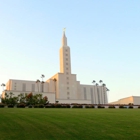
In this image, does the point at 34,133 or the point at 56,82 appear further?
the point at 56,82

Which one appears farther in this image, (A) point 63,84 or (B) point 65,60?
(B) point 65,60

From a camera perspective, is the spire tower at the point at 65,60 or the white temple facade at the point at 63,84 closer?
the white temple facade at the point at 63,84

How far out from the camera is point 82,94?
11900 cm

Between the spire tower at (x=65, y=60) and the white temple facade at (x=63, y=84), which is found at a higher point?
the spire tower at (x=65, y=60)

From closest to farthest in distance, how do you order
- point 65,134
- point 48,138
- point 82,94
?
→ point 48,138 < point 65,134 < point 82,94

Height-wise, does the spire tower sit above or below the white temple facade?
above

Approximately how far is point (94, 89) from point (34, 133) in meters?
117

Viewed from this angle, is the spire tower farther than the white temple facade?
Yes

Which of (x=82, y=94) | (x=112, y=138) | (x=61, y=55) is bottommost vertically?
(x=112, y=138)

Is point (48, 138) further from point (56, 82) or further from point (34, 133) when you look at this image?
point (56, 82)

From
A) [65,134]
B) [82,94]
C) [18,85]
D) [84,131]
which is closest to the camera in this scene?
[65,134]

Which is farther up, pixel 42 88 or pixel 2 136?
pixel 42 88

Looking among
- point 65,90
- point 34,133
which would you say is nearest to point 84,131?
point 34,133

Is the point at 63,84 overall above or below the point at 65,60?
below
